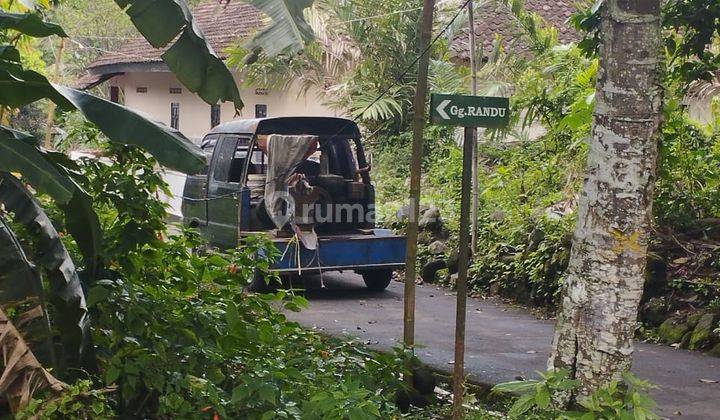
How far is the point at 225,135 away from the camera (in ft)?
43.7

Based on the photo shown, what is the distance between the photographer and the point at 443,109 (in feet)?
21.0

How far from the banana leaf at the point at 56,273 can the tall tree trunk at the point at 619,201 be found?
2878 millimetres

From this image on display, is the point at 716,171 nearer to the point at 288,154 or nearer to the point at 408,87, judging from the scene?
the point at 288,154

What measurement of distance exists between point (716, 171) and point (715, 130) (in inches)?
37.7

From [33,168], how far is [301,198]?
7.24 meters

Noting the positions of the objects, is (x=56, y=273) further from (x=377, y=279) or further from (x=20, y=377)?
(x=377, y=279)

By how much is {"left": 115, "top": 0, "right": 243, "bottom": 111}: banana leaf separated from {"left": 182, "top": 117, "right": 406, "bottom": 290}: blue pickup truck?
6072 mm

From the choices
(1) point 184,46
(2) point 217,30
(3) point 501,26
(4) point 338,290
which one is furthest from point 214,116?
(1) point 184,46

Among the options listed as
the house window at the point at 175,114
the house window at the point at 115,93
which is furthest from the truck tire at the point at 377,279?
the house window at the point at 115,93

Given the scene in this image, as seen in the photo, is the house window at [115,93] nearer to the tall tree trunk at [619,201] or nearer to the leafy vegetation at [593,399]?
the tall tree trunk at [619,201]

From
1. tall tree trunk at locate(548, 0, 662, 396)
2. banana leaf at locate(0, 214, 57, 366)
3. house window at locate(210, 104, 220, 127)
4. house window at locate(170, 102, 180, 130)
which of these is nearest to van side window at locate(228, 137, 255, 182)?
banana leaf at locate(0, 214, 57, 366)

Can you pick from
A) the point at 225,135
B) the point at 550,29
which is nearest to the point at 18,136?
the point at 225,135

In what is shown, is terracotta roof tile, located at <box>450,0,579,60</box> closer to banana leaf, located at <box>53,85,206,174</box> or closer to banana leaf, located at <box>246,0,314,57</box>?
banana leaf, located at <box>246,0,314,57</box>

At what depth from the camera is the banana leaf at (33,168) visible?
17.0 ft
